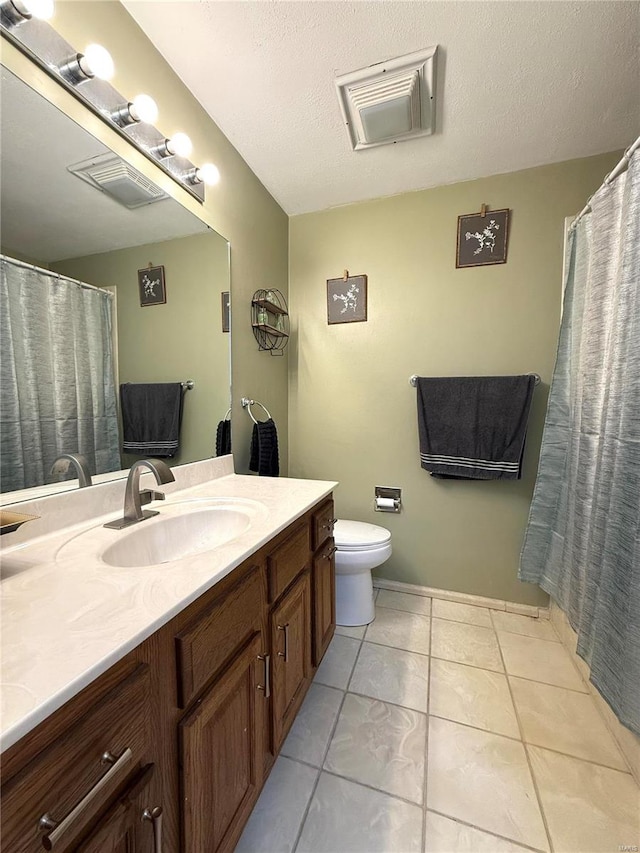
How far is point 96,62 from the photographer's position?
0.92 metres

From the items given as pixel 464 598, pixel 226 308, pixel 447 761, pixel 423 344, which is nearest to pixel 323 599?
pixel 447 761

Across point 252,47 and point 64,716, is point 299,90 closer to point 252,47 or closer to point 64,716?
point 252,47

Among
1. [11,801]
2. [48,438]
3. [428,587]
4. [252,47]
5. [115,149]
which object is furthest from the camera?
[428,587]

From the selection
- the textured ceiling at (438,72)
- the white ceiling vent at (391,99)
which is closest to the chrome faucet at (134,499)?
the textured ceiling at (438,72)

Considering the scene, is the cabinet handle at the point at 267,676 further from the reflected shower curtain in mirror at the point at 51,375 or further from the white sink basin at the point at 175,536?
the reflected shower curtain in mirror at the point at 51,375

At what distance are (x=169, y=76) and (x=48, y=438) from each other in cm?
137

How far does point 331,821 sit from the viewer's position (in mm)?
942

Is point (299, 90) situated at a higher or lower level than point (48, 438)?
higher

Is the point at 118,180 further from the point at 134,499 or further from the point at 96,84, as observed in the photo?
the point at 134,499

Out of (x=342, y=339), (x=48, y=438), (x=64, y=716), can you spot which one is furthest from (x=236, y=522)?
(x=342, y=339)

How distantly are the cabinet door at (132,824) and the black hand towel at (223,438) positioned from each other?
3.64 feet

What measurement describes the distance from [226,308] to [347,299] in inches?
32.2

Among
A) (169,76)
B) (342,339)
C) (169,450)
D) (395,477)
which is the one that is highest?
(169,76)

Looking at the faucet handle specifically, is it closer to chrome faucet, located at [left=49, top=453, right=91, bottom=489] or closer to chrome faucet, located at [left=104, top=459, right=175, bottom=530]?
chrome faucet, located at [left=104, top=459, right=175, bottom=530]
